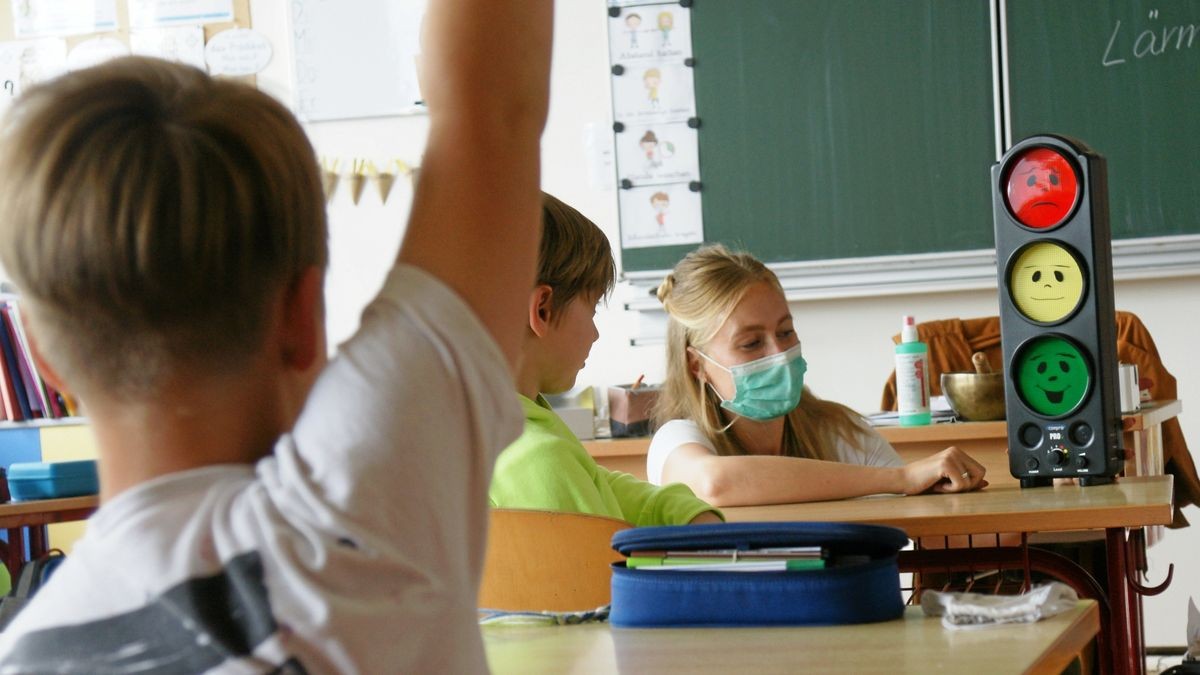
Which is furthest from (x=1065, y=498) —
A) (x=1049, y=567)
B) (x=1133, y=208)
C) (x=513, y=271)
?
(x=1133, y=208)

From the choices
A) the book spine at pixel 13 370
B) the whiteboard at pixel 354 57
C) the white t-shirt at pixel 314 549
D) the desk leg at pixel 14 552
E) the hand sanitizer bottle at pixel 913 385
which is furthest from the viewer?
the whiteboard at pixel 354 57

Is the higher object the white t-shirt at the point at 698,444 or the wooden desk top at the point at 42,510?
the white t-shirt at the point at 698,444

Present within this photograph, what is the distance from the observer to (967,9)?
4207 millimetres

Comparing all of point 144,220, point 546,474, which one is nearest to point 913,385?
point 546,474

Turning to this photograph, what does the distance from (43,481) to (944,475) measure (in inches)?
97.1

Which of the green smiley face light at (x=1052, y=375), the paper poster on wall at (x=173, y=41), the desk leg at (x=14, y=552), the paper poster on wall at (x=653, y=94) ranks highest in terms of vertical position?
the paper poster on wall at (x=173, y=41)

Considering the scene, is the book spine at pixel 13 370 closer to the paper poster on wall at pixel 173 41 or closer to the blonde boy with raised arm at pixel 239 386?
the paper poster on wall at pixel 173 41

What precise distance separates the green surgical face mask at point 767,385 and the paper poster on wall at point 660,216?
188cm

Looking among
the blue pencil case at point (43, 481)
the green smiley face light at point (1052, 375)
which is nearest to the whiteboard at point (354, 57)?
the blue pencil case at point (43, 481)

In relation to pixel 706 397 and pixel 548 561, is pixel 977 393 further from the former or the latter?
pixel 548 561

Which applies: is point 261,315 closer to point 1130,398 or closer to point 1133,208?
point 1130,398

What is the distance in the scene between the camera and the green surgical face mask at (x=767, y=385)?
103 inches

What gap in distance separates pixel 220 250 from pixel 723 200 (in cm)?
400

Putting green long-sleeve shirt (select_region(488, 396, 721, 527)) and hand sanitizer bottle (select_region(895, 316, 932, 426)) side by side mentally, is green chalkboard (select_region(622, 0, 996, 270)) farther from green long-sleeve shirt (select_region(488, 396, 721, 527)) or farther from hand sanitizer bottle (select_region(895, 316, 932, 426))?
green long-sleeve shirt (select_region(488, 396, 721, 527))
